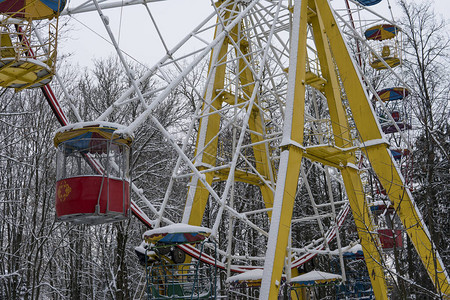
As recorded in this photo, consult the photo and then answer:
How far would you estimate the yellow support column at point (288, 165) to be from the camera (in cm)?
1104

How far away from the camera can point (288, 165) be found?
39.7ft

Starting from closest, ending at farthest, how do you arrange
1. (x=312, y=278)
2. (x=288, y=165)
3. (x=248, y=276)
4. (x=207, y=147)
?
(x=288, y=165) < (x=248, y=276) < (x=312, y=278) < (x=207, y=147)

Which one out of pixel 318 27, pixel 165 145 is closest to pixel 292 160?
pixel 318 27

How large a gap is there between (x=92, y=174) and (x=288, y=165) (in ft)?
15.4

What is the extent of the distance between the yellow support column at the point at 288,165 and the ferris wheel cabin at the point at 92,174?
3368 mm

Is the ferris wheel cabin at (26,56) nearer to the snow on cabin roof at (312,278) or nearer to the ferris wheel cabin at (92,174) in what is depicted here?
the ferris wheel cabin at (92,174)

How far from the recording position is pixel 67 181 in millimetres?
9711

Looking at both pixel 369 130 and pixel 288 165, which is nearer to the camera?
pixel 288 165

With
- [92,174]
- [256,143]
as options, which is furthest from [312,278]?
[92,174]

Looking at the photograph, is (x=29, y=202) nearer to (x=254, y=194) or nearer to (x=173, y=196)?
(x=173, y=196)

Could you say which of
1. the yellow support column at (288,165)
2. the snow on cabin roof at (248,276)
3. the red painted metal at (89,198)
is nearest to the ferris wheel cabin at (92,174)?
the red painted metal at (89,198)

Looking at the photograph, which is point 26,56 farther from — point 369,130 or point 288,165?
point 369,130

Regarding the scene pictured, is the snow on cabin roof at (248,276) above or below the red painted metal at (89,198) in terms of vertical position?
below

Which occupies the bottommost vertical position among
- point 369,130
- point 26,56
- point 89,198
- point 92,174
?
point 89,198
